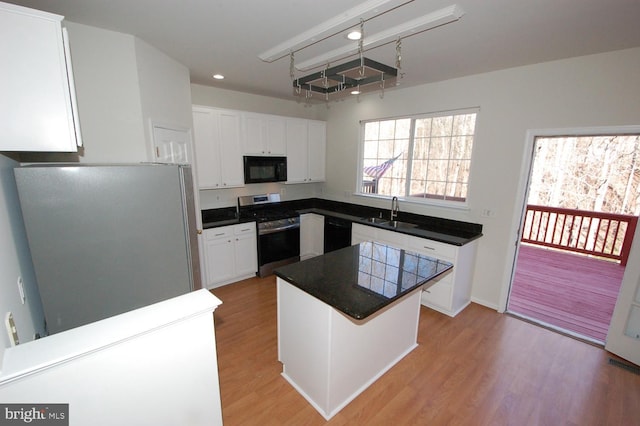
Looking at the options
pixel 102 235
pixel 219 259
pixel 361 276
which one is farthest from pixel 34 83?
pixel 219 259

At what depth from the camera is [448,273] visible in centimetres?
307

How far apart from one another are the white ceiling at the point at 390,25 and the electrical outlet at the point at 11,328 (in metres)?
1.86

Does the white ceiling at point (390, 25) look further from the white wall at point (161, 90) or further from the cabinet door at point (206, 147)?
the cabinet door at point (206, 147)

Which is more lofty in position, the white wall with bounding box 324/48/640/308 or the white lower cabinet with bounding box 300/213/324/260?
the white wall with bounding box 324/48/640/308

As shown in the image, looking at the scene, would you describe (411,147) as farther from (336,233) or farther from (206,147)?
(206,147)

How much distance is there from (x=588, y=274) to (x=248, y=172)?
18.4 feet

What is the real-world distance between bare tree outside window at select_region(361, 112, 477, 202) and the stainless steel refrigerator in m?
3.15

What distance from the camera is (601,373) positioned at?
2352 millimetres

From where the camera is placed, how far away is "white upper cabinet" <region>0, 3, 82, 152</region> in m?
1.04

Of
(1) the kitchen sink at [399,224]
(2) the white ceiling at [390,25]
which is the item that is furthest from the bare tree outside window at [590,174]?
(2) the white ceiling at [390,25]

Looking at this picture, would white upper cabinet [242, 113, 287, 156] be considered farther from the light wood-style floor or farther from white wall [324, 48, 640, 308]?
the light wood-style floor

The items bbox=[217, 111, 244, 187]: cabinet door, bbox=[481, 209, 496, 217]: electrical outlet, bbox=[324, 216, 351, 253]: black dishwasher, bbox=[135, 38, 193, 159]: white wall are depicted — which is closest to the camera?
bbox=[135, 38, 193, 159]: white wall

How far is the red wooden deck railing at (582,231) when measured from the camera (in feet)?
15.7

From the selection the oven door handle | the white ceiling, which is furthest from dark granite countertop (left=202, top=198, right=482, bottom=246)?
the white ceiling
